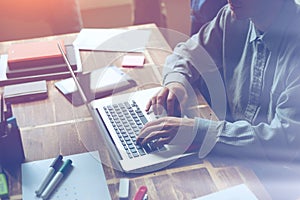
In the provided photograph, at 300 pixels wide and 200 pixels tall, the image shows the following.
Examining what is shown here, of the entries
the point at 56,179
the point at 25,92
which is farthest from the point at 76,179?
the point at 25,92

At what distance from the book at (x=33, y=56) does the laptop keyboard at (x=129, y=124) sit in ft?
1.06

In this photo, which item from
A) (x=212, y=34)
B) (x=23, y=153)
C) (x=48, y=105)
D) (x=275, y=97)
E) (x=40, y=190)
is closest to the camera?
(x=40, y=190)

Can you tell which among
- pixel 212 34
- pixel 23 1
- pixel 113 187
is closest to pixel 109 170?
pixel 113 187

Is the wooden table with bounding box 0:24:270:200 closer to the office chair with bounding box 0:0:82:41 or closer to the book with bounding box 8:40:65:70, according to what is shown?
the book with bounding box 8:40:65:70

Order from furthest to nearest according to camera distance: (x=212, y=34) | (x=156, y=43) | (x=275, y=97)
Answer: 1. (x=156, y=43)
2. (x=212, y=34)
3. (x=275, y=97)

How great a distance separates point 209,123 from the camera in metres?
1.22

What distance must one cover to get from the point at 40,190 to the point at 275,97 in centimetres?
66

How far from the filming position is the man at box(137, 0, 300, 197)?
1.18m

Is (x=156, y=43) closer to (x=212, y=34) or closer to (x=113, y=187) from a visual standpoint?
(x=212, y=34)

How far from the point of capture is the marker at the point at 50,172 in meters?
1.09

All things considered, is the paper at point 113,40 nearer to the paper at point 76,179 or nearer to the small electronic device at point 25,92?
the small electronic device at point 25,92

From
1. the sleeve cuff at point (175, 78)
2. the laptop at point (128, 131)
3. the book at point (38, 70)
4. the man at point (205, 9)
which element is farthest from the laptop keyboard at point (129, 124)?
the man at point (205, 9)

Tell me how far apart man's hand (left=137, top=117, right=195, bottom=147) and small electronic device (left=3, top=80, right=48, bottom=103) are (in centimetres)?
39

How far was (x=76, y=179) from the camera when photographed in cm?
113
